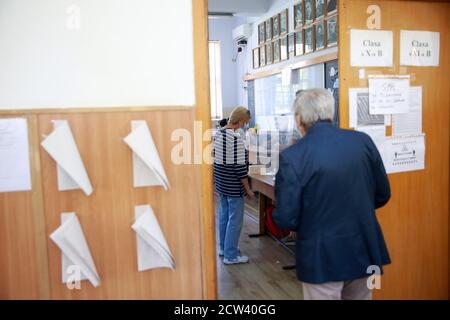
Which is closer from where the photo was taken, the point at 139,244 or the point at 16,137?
the point at 16,137

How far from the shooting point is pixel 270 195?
168 inches

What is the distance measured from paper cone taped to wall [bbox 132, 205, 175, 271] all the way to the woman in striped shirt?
1976 millimetres

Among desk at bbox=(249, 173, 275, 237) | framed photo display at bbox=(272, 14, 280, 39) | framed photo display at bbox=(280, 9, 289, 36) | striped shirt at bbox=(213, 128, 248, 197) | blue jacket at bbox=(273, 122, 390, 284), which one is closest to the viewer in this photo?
blue jacket at bbox=(273, 122, 390, 284)

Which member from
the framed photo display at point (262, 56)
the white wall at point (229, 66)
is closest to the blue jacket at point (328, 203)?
the framed photo display at point (262, 56)

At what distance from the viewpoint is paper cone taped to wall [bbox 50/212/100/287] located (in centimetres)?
197

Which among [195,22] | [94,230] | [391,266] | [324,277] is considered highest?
[195,22]

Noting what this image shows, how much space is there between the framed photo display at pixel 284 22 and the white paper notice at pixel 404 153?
146 inches

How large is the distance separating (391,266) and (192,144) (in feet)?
5.06

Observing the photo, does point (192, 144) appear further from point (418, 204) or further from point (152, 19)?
point (418, 204)

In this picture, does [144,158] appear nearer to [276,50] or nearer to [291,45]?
[291,45]

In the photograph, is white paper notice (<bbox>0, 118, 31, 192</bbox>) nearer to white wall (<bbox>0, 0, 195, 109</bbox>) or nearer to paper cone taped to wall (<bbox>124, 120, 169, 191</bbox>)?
white wall (<bbox>0, 0, 195, 109</bbox>)

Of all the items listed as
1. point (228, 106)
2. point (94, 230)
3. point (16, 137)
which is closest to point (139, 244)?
point (94, 230)

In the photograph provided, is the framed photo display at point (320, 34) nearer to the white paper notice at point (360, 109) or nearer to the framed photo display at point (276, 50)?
the framed photo display at point (276, 50)

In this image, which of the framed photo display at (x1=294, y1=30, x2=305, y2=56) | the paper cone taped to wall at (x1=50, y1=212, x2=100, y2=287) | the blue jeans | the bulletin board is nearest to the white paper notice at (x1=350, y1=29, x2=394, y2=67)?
the bulletin board
